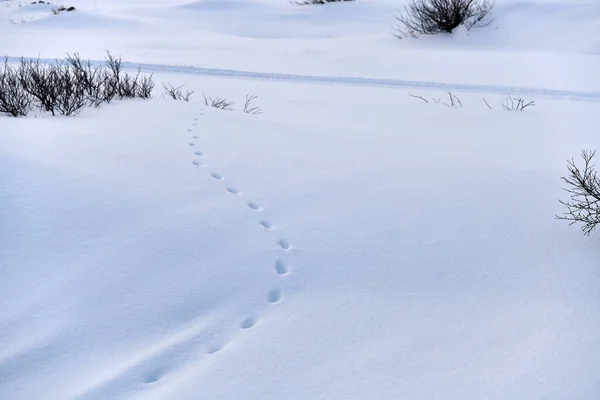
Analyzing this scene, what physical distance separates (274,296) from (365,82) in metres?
5.99

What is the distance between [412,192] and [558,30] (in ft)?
31.8

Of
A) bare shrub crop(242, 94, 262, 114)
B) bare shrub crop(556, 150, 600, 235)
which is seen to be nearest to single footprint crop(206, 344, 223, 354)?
bare shrub crop(556, 150, 600, 235)

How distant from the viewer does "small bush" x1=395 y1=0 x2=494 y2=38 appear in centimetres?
1187

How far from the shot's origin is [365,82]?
8234 mm

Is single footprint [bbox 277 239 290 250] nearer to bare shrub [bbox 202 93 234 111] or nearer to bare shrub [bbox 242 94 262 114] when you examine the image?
bare shrub [bbox 242 94 262 114]

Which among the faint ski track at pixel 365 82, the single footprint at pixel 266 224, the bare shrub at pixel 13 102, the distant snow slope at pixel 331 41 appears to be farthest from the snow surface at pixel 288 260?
the distant snow slope at pixel 331 41

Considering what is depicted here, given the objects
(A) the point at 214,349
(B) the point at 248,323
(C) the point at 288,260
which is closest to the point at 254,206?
(C) the point at 288,260

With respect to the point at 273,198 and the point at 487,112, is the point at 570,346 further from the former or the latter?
the point at 487,112

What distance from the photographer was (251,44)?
39.9 ft

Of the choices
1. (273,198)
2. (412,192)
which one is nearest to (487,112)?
(412,192)

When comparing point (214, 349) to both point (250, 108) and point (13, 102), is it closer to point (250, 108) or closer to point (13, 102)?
point (13, 102)

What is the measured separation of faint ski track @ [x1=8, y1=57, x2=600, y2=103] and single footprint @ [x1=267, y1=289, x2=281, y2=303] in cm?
519

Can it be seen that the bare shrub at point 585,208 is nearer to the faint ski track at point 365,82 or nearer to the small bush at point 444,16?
the faint ski track at point 365,82

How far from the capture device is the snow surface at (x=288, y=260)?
86.7 inches
